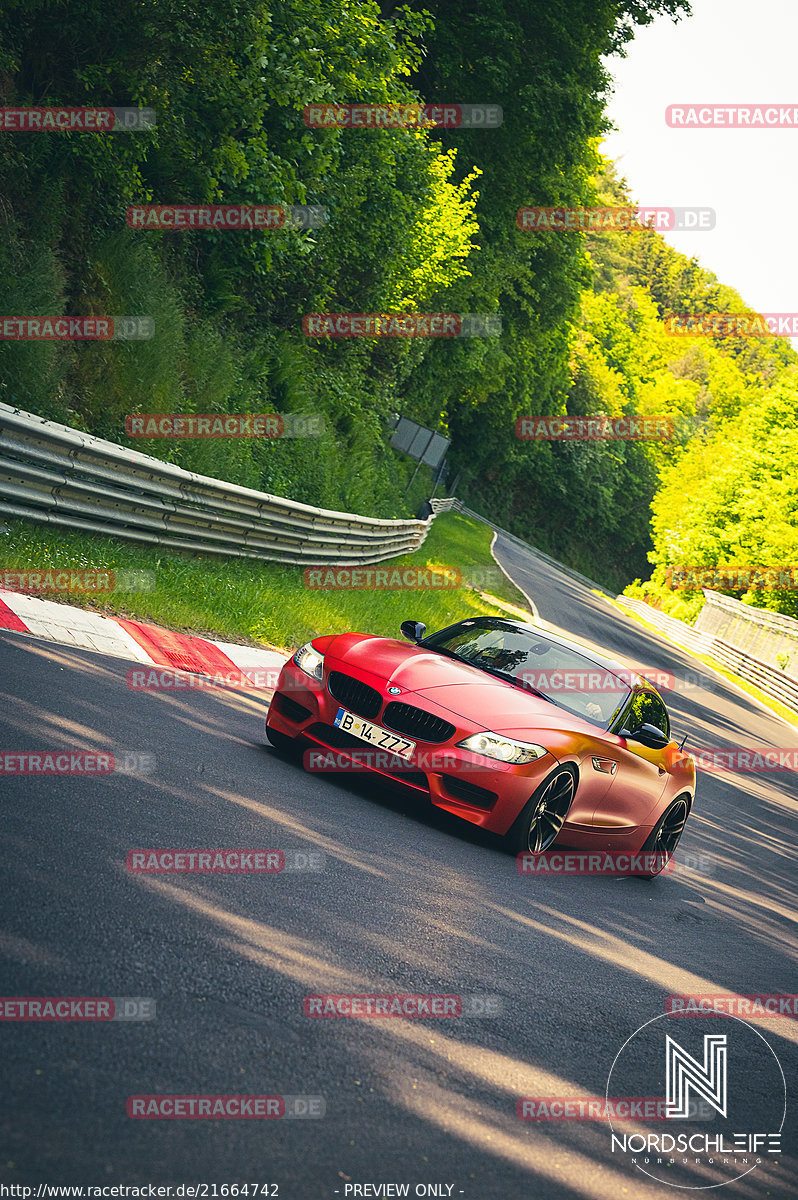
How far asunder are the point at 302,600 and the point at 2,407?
19.6ft

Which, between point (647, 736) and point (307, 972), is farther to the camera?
point (647, 736)

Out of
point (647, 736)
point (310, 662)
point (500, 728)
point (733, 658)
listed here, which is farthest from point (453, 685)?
point (733, 658)

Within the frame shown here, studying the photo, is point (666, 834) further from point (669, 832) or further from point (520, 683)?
point (520, 683)

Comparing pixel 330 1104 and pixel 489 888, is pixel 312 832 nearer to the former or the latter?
pixel 489 888

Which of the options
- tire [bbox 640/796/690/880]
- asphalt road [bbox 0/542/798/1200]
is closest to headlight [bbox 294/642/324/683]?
asphalt road [bbox 0/542/798/1200]

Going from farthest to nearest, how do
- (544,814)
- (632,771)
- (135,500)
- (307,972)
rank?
(135,500) → (632,771) → (544,814) → (307,972)

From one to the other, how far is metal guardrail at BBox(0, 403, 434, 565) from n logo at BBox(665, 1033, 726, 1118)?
7089 millimetres

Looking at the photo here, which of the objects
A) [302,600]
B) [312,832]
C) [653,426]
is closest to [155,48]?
[302,600]

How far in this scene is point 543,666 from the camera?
838cm

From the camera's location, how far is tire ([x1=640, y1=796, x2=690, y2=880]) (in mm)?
9000

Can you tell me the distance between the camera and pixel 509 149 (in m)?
35.8

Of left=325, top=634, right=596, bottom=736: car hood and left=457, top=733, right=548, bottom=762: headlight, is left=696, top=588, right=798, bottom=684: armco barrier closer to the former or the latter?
left=325, top=634, right=596, bottom=736: car hood

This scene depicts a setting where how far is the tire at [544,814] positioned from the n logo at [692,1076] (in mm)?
2117

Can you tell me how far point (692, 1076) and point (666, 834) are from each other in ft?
15.6
